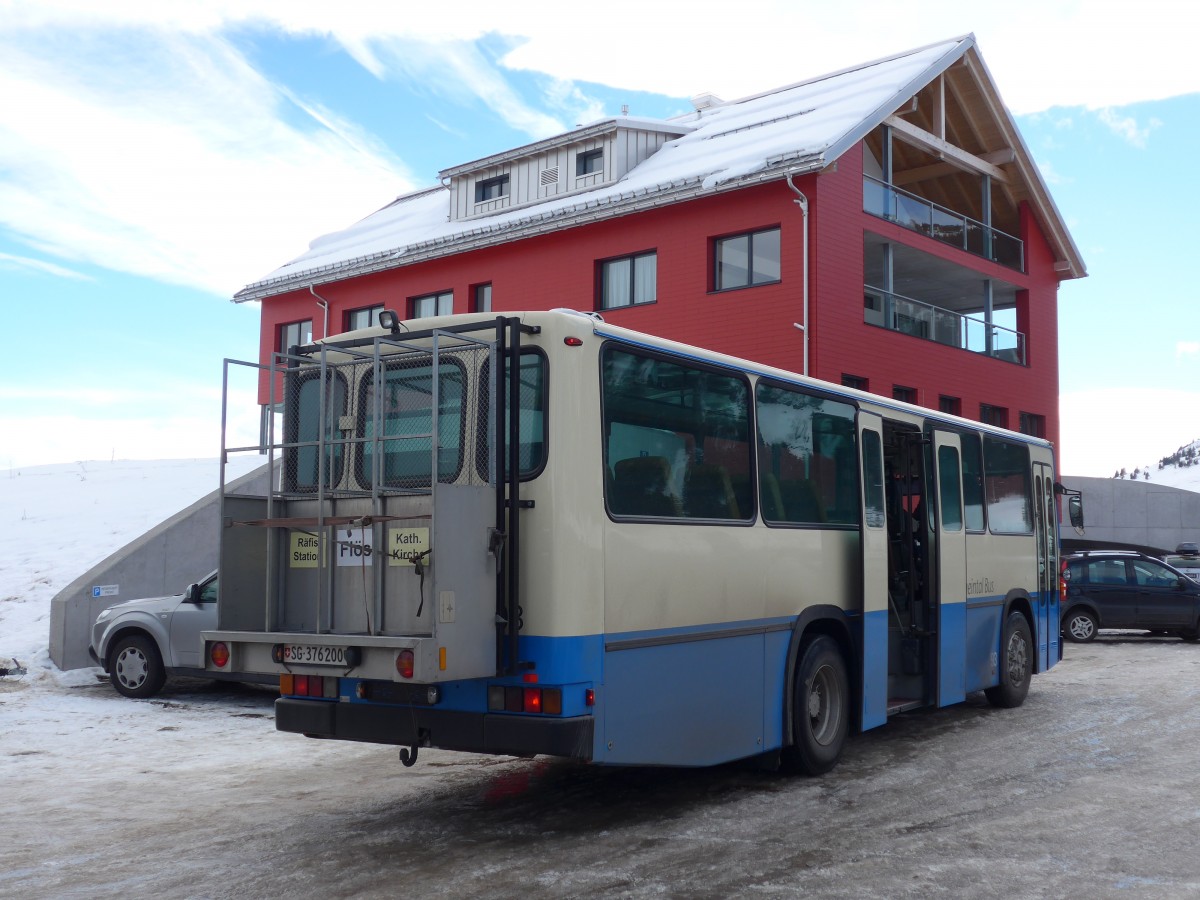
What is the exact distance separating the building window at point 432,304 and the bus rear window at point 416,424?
2096 centimetres

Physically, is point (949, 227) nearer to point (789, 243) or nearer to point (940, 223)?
point (940, 223)

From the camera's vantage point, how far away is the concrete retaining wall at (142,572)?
15.0 metres

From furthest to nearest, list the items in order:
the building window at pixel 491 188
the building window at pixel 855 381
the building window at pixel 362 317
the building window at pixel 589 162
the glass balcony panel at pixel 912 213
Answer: the building window at pixel 362 317, the building window at pixel 491 188, the building window at pixel 589 162, the glass balcony panel at pixel 912 213, the building window at pixel 855 381

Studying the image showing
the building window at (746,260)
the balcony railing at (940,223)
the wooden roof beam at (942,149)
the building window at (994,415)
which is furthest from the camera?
the building window at (994,415)

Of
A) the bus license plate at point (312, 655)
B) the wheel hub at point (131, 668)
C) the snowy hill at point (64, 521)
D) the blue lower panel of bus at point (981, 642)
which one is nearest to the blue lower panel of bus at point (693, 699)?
the bus license plate at point (312, 655)

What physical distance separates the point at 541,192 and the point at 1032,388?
1245 cm

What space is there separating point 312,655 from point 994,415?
937 inches

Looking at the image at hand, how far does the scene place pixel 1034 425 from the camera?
96.9ft

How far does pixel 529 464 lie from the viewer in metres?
6.79

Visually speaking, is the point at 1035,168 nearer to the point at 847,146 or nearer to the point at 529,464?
the point at 847,146

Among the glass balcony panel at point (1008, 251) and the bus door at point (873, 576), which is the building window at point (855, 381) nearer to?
the glass balcony panel at point (1008, 251)

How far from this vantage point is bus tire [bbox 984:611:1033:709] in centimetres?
1244

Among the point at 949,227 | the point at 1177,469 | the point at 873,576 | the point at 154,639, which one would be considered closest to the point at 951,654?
the point at 873,576

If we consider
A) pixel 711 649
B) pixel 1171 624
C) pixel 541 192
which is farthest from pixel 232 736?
pixel 541 192
